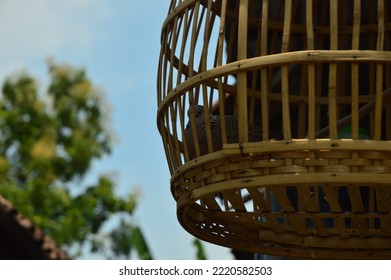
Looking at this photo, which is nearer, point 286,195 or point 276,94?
point 286,195

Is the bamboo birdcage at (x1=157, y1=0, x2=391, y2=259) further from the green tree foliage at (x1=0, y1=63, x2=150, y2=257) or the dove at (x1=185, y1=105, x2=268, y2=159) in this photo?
the green tree foliage at (x1=0, y1=63, x2=150, y2=257)

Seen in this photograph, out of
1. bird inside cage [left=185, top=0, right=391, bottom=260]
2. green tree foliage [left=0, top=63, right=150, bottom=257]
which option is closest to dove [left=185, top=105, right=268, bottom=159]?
bird inside cage [left=185, top=0, right=391, bottom=260]

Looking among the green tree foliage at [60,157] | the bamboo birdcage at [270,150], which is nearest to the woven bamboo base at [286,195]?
the bamboo birdcage at [270,150]

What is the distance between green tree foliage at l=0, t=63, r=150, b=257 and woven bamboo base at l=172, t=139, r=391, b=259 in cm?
844

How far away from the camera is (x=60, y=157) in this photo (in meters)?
11.7

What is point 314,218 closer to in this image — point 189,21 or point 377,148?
point 377,148

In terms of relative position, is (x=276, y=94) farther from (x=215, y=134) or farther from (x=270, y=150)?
(x=270, y=150)

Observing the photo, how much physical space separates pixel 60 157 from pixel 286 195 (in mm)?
10508

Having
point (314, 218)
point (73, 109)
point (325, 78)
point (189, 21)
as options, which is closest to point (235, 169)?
point (314, 218)

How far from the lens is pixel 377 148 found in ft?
4.04

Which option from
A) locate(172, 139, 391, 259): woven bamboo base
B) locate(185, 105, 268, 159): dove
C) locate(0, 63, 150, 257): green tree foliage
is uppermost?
locate(185, 105, 268, 159): dove

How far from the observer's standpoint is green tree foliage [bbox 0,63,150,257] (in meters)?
10.5

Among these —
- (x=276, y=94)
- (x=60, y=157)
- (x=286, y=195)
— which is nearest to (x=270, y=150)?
(x=286, y=195)

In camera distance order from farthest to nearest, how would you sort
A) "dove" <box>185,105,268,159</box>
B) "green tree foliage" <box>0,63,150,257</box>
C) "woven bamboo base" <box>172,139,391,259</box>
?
"green tree foliage" <box>0,63,150,257</box> < "dove" <box>185,105,268,159</box> < "woven bamboo base" <box>172,139,391,259</box>
